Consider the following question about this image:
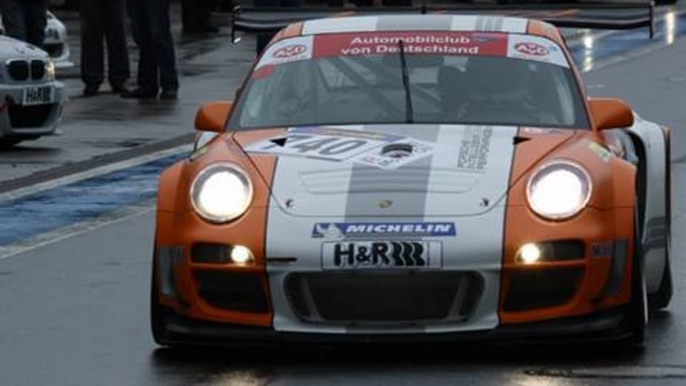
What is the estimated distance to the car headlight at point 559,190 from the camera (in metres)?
7.78

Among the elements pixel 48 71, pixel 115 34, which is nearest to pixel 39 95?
pixel 48 71

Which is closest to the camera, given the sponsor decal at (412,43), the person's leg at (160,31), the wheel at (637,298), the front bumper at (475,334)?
the front bumper at (475,334)

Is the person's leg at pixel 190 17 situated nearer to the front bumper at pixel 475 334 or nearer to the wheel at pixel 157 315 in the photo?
the wheel at pixel 157 315

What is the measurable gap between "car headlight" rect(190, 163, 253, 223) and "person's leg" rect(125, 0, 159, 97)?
41.0 feet

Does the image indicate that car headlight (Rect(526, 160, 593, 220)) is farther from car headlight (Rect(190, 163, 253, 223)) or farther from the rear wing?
the rear wing

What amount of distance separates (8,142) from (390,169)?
9.18 meters

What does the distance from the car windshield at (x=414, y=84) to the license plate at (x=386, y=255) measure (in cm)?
116

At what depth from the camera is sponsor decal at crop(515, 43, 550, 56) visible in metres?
9.02

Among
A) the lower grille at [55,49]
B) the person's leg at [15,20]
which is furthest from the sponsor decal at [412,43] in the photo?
the lower grille at [55,49]

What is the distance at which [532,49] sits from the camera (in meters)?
9.05

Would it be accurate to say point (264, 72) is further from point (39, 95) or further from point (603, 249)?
point (39, 95)

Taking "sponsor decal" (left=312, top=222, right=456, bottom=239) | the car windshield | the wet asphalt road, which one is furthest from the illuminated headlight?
"sponsor decal" (left=312, top=222, right=456, bottom=239)

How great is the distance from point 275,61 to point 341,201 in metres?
1.47

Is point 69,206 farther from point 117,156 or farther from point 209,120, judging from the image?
point 209,120
